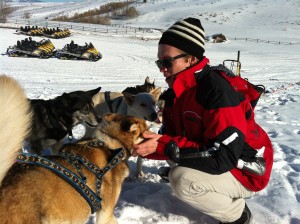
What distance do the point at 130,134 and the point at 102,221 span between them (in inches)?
25.7

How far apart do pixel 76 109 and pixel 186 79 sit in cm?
235

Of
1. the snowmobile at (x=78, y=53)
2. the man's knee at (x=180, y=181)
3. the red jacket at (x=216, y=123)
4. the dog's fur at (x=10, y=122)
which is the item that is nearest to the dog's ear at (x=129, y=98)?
the red jacket at (x=216, y=123)

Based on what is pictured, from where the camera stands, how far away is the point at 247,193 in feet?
8.02

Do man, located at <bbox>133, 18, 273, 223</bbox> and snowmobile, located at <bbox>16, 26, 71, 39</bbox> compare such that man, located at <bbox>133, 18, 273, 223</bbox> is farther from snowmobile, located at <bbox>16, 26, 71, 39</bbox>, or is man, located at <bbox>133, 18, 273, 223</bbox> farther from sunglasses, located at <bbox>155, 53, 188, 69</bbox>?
snowmobile, located at <bbox>16, 26, 71, 39</bbox>

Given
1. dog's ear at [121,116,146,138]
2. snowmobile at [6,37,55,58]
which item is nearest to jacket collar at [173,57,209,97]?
dog's ear at [121,116,146,138]

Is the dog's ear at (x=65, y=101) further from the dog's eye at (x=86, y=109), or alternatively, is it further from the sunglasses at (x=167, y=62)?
the sunglasses at (x=167, y=62)

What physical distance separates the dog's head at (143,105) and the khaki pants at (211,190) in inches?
85.3

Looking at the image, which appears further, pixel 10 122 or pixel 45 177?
pixel 45 177

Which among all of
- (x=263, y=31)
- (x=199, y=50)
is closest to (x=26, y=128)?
(x=199, y=50)

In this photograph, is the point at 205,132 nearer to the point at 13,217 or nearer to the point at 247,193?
the point at 247,193

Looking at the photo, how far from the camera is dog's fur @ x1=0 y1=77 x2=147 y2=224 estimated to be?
1482 mm

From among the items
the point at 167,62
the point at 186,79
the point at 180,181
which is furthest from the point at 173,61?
the point at 180,181

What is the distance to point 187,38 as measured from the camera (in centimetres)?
228

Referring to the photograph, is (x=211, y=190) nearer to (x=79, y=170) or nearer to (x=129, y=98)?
(x=79, y=170)
